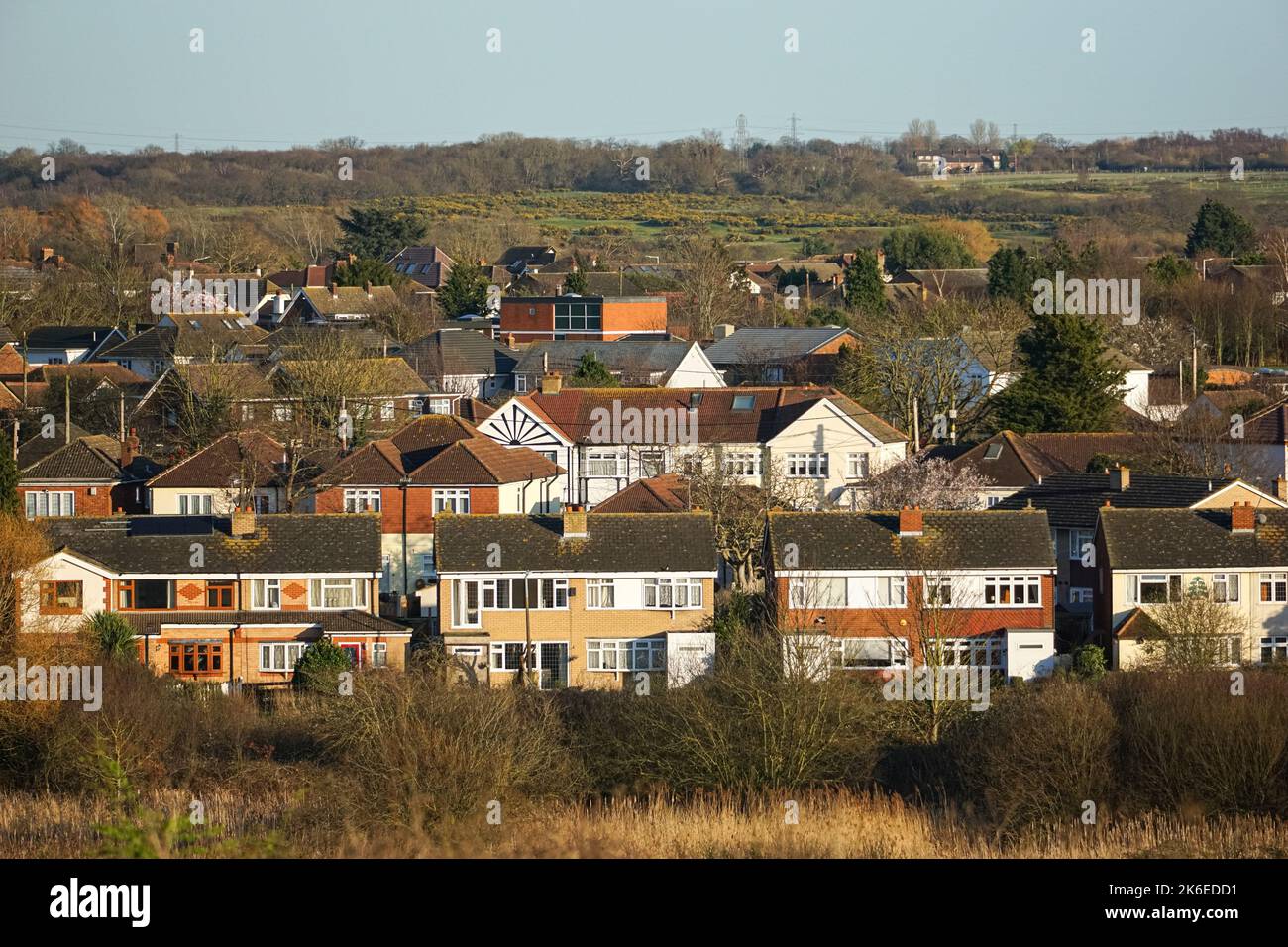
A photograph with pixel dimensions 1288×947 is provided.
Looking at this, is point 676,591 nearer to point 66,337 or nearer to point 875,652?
point 875,652

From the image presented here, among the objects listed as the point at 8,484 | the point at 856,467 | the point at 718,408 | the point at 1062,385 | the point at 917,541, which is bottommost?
the point at 917,541

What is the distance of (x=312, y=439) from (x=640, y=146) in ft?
452

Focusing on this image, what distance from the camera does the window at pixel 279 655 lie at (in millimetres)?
25047

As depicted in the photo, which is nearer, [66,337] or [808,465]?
[808,465]

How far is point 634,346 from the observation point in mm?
46750

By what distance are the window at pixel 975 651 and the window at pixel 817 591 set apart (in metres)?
1.61

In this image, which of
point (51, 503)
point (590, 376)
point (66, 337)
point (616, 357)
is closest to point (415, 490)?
point (51, 503)

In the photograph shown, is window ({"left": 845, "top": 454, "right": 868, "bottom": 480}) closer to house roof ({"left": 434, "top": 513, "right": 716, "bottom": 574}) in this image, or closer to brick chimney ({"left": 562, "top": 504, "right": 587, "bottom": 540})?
house roof ({"left": 434, "top": 513, "right": 716, "bottom": 574})

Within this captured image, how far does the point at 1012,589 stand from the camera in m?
24.5

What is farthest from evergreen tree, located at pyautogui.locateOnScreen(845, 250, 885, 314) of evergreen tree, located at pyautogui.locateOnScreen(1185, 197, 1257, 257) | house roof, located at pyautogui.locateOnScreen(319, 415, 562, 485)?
house roof, located at pyautogui.locateOnScreen(319, 415, 562, 485)

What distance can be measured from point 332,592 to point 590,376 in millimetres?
16881

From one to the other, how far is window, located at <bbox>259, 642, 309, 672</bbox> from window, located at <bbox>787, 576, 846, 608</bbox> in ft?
23.3
